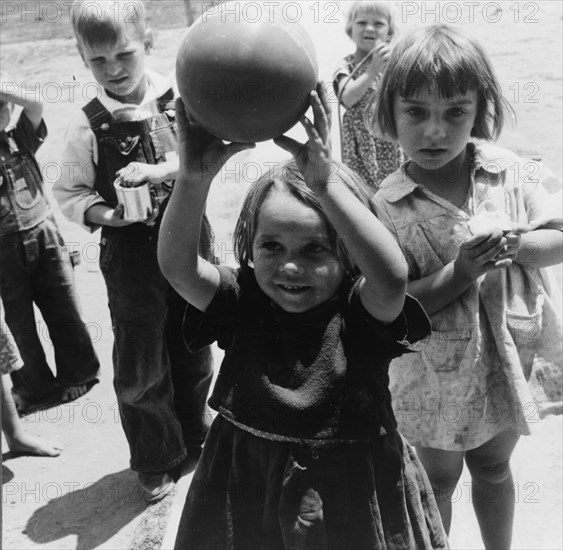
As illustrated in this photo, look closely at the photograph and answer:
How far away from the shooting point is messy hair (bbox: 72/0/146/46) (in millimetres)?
3334

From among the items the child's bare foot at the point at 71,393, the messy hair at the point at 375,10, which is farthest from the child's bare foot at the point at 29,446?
the messy hair at the point at 375,10

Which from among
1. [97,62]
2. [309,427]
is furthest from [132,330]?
[309,427]

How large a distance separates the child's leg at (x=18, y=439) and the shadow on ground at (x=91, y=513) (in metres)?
0.38

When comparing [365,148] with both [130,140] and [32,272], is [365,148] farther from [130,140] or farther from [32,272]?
[32,272]

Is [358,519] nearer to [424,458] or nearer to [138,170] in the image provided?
[424,458]

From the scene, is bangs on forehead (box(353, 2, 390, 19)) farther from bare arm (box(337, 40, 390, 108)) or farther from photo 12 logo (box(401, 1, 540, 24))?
photo 12 logo (box(401, 1, 540, 24))

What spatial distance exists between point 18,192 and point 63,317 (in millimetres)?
789

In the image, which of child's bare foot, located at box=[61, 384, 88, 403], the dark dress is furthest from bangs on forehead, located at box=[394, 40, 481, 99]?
child's bare foot, located at box=[61, 384, 88, 403]

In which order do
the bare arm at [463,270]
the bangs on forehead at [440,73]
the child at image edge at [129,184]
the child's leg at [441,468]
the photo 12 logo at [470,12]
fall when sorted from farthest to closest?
the photo 12 logo at [470,12] → the child at image edge at [129,184] → the child's leg at [441,468] → the bangs on forehead at [440,73] → the bare arm at [463,270]

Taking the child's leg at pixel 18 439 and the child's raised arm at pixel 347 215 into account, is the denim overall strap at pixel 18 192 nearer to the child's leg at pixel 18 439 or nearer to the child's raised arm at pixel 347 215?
the child's leg at pixel 18 439

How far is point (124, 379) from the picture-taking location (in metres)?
3.71

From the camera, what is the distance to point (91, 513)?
3865mm

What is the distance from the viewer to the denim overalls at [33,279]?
173 inches

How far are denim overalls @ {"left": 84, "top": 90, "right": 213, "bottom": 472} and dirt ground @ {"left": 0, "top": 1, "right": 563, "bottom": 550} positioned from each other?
0.33 m
